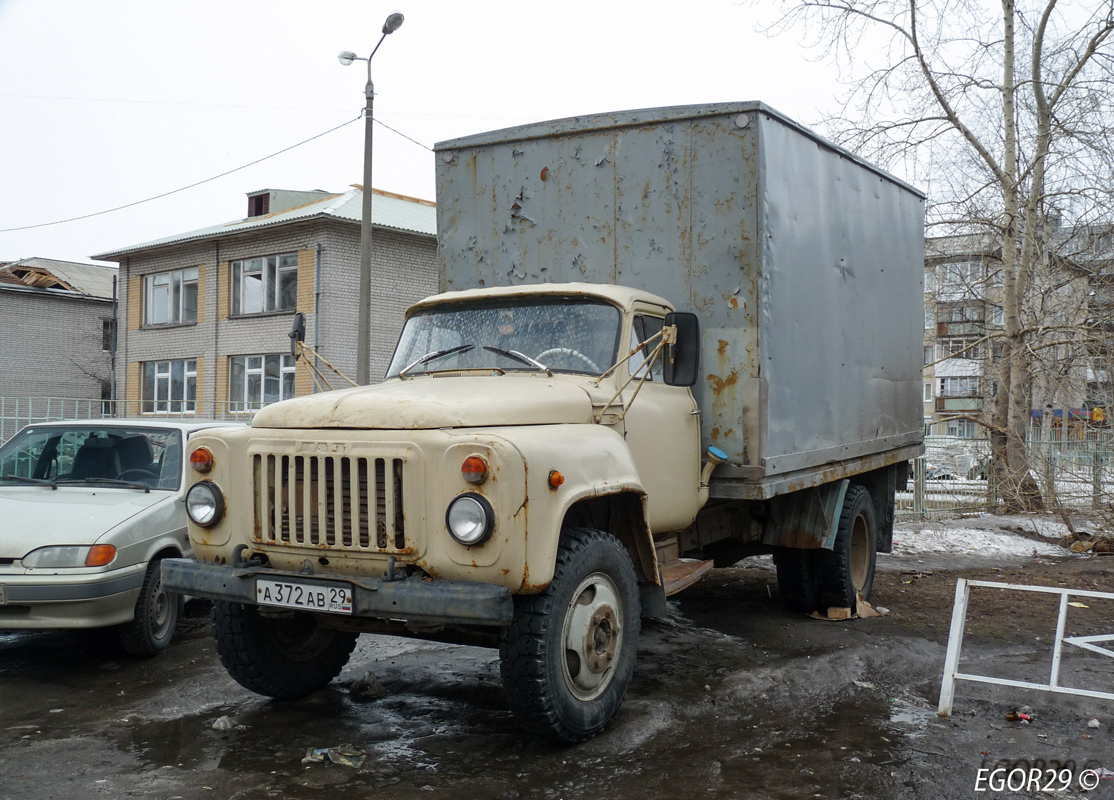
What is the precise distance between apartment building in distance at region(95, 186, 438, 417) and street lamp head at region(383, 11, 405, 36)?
1210cm

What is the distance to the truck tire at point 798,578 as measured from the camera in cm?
764

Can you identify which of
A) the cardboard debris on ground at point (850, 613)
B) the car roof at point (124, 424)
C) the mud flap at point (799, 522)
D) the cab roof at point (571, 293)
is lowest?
the cardboard debris on ground at point (850, 613)

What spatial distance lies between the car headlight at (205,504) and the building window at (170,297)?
2826cm

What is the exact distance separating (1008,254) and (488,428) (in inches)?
552

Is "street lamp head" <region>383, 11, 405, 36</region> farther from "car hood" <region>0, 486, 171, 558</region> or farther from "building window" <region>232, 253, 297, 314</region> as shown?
"building window" <region>232, 253, 297, 314</region>

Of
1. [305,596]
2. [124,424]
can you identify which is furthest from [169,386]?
[305,596]

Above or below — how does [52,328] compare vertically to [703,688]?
above

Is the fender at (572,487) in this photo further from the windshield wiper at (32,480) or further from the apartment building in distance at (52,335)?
the apartment building in distance at (52,335)

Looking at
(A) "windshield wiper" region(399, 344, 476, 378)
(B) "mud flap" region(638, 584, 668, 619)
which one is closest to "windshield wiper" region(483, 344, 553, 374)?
(A) "windshield wiper" region(399, 344, 476, 378)

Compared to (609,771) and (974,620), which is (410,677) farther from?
(974,620)

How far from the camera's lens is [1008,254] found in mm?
15969

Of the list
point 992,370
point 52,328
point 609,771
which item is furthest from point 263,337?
point 609,771

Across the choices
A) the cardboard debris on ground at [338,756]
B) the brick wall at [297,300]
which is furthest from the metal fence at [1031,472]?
the brick wall at [297,300]

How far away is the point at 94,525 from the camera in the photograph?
6074 millimetres
